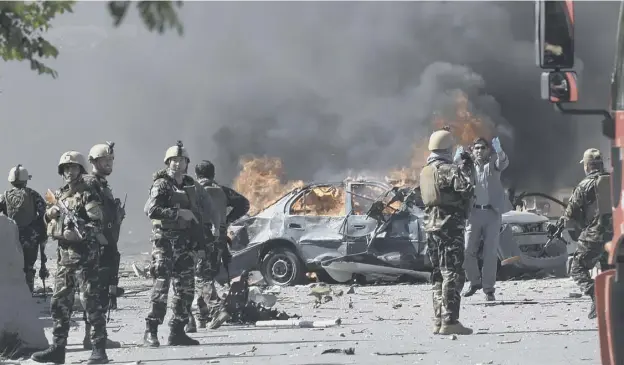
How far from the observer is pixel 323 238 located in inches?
744

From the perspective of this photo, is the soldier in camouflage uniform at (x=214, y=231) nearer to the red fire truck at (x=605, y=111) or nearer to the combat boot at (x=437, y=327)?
the combat boot at (x=437, y=327)

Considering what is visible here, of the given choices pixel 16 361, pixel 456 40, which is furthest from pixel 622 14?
pixel 456 40

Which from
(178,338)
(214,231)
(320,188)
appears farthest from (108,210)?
(320,188)

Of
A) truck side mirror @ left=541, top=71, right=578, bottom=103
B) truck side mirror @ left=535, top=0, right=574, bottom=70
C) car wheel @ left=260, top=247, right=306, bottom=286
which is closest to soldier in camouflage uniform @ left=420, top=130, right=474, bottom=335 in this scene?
truck side mirror @ left=541, top=71, right=578, bottom=103

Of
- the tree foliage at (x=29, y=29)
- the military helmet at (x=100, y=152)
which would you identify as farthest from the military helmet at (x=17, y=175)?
the tree foliage at (x=29, y=29)

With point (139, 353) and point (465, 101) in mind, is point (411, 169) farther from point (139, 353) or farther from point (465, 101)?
point (139, 353)

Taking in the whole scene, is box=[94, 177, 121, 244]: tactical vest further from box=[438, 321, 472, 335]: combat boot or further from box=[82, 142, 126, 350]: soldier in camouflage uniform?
box=[438, 321, 472, 335]: combat boot

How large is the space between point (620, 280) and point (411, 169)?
23.2 meters

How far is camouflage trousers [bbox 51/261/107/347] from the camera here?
32.9 ft

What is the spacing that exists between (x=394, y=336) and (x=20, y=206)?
664 cm

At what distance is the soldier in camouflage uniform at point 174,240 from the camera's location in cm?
1119

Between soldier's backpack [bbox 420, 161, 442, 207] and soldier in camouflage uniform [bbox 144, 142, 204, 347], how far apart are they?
1962mm

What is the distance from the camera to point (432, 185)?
38.4ft

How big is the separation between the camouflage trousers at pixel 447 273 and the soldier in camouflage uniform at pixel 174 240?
2057mm
